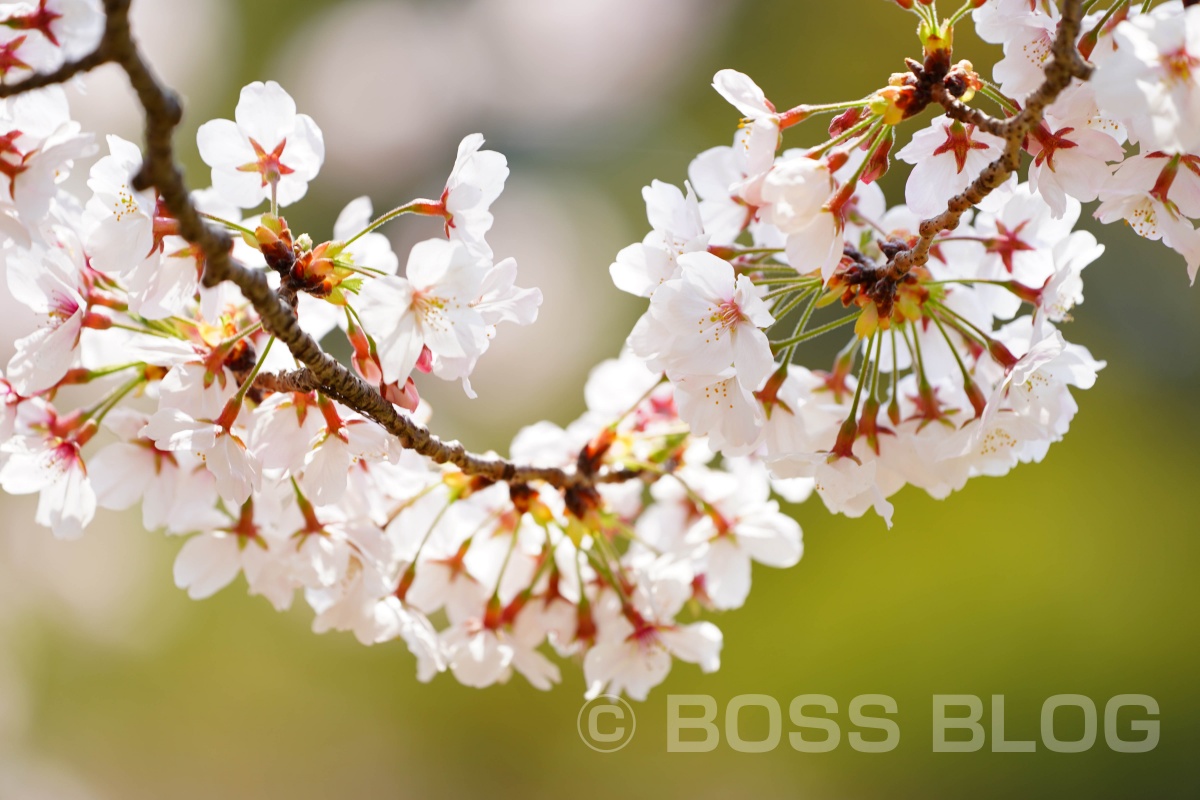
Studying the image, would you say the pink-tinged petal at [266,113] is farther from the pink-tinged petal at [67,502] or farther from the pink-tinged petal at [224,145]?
the pink-tinged petal at [67,502]

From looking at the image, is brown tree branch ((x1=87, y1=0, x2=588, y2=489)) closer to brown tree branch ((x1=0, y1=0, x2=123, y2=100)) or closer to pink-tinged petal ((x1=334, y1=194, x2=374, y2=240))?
brown tree branch ((x1=0, y1=0, x2=123, y2=100))

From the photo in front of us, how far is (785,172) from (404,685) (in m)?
2.49

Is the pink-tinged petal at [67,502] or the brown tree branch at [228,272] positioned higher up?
the brown tree branch at [228,272]

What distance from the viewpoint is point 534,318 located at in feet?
2.25

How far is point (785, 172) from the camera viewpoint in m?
0.63

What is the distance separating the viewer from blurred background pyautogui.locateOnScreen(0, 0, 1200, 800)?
8.07 feet

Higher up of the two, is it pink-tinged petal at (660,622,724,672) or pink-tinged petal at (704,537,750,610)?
pink-tinged petal at (704,537,750,610)

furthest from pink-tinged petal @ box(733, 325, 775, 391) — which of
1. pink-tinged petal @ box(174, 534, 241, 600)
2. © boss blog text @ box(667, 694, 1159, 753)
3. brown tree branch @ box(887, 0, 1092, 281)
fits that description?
© boss blog text @ box(667, 694, 1159, 753)

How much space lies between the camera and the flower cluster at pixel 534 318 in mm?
621

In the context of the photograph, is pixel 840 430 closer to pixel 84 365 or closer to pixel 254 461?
pixel 254 461

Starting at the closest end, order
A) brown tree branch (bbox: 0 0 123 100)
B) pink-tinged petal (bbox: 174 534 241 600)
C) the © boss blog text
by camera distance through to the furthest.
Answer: brown tree branch (bbox: 0 0 123 100) → pink-tinged petal (bbox: 174 534 241 600) → the © boss blog text
